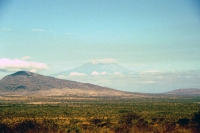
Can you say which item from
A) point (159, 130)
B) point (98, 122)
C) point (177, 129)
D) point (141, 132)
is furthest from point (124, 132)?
point (98, 122)

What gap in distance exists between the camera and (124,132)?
3603cm

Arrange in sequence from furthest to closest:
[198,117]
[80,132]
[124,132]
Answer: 1. [198,117]
2. [80,132]
3. [124,132]

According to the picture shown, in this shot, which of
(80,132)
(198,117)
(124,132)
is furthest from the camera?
(198,117)

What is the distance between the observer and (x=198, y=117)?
44781 mm

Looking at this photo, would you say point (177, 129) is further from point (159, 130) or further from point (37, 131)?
point (37, 131)

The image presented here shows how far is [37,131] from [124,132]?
12.2 metres

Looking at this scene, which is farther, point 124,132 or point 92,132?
point 92,132

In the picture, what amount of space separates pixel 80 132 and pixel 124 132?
6.82m

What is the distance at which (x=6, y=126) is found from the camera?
3819cm

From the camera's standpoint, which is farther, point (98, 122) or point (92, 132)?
point (98, 122)

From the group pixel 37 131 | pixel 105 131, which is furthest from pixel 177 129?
pixel 37 131

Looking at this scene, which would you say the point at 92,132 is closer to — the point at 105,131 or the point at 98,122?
the point at 105,131

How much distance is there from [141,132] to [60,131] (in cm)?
1204

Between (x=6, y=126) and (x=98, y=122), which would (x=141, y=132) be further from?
(x=6, y=126)
